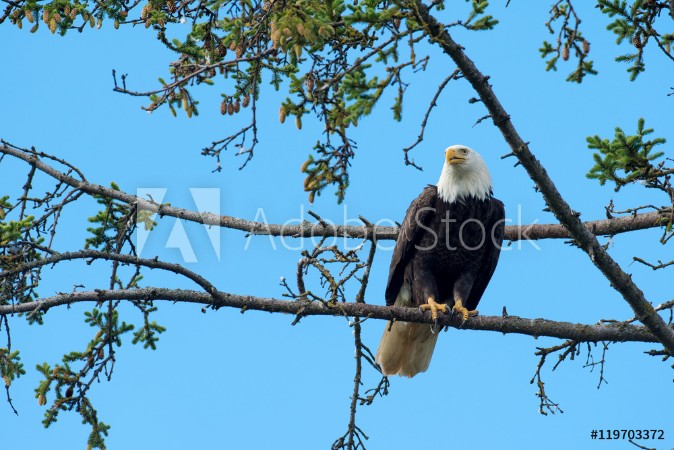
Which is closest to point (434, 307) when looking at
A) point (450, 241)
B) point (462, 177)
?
point (450, 241)

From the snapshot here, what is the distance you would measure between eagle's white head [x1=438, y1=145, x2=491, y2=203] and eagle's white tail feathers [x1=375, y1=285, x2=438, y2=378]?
1126mm

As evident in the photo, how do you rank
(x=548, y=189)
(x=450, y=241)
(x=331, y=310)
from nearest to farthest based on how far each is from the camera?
(x=548, y=189) < (x=331, y=310) < (x=450, y=241)

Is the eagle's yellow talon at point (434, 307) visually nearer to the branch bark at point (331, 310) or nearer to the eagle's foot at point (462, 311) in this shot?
the eagle's foot at point (462, 311)

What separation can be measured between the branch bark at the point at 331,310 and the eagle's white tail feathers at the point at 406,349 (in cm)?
139

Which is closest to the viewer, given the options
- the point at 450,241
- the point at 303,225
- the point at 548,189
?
the point at 548,189

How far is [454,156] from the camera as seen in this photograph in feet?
22.8

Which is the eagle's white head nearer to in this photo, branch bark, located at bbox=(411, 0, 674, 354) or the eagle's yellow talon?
the eagle's yellow talon

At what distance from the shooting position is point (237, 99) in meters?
5.98

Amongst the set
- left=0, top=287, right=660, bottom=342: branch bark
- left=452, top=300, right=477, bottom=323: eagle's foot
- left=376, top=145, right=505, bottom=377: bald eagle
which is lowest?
left=0, top=287, right=660, bottom=342: branch bark

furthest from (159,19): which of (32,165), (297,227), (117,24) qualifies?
(297,227)

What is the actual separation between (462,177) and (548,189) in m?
1.80

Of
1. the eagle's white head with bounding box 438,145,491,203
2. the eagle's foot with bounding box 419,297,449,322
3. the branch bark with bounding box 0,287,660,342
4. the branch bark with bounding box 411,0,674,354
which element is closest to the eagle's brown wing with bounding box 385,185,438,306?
the eagle's white head with bounding box 438,145,491,203

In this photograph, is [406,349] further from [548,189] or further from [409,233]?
[548,189]

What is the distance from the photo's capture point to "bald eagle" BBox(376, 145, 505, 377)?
661cm
